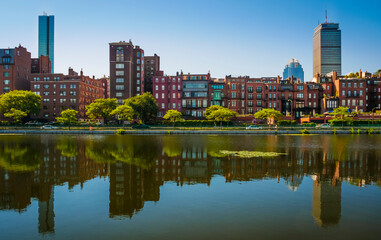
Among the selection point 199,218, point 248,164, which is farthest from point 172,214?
point 248,164

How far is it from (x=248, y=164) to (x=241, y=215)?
47.6 ft

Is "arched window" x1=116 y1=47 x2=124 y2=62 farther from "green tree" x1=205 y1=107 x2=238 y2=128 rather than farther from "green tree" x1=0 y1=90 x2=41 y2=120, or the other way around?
"green tree" x1=205 y1=107 x2=238 y2=128

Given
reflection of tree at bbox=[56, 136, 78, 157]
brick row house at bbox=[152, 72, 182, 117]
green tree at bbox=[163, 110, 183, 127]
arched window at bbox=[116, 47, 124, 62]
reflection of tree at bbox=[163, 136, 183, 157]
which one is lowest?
reflection of tree at bbox=[56, 136, 78, 157]

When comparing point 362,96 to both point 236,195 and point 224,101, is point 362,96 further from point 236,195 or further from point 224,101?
point 236,195

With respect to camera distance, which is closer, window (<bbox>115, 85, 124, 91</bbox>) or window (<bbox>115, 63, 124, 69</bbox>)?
window (<bbox>115, 63, 124, 69</bbox>)

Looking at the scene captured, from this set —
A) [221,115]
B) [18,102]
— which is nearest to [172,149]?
[221,115]

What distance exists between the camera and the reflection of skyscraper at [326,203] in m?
14.7

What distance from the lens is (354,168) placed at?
2750 centimetres

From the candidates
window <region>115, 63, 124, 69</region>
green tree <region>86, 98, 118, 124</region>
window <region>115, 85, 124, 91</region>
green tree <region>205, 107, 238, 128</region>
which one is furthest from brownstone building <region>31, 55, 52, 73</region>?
green tree <region>205, 107, 238, 128</region>

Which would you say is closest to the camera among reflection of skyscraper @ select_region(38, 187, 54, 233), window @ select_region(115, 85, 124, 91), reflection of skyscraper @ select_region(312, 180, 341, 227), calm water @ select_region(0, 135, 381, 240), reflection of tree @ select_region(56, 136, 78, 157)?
calm water @ select_region(0, 135, 381, 240)

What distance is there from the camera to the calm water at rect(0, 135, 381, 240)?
13336 mm

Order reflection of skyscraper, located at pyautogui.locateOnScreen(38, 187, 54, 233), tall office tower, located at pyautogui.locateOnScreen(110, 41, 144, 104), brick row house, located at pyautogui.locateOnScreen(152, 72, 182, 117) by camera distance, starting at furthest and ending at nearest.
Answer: tall office tower, located at pyautogui.locateOnScreen(110, 41, 144, 104), brick row house, located at pyautogui.locateOnScreen(152, 72, 182, 117), reflection of skyscraper, located at pyautogui.locateOnScreen(38, 187, 54, 233)

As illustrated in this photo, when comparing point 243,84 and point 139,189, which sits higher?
point 243,84

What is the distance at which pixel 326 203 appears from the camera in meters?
17.1
